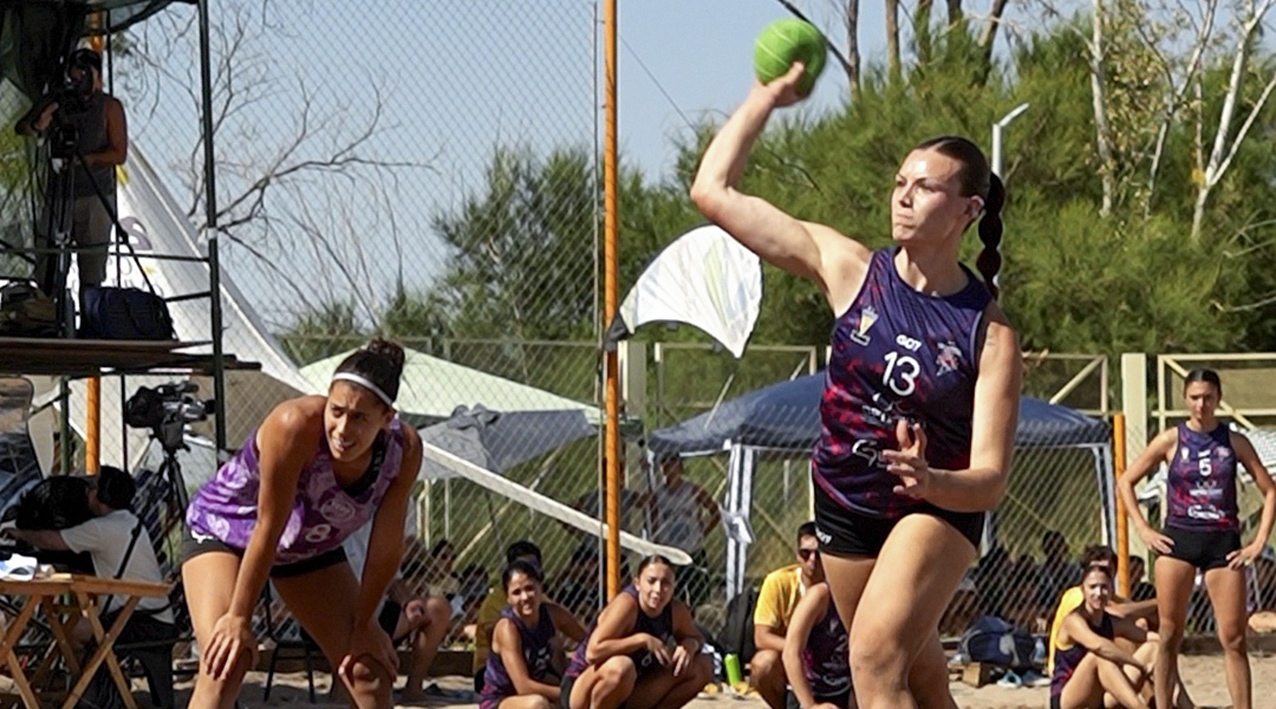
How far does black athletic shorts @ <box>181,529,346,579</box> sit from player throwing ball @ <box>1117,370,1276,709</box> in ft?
16.7

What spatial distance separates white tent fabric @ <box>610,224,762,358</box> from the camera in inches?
470

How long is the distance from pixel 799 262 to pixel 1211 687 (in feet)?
29.5

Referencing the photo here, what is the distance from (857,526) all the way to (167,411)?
544 centimetres

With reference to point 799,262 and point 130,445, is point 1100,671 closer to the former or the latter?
point 130,445

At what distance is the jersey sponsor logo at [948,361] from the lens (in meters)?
5.29

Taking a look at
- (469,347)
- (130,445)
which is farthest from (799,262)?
(130,445)

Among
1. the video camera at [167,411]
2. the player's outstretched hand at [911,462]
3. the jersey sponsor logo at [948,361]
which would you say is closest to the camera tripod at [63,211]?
the video camera at [167,411]

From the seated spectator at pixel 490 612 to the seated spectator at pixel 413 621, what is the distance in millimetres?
216

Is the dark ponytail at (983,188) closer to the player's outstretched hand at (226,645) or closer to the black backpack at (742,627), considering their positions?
the player's outstretched hand at (226,645)

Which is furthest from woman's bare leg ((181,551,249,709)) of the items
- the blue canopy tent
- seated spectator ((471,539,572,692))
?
the blue canopy tent

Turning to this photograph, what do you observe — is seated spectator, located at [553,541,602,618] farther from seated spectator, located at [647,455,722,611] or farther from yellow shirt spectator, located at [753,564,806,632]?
yellow shirt spectator, located at [753,564,806,632]

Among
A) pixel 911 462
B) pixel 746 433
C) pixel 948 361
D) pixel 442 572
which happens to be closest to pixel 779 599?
pixel 442 572

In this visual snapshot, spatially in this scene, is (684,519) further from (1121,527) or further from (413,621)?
(1121,527)

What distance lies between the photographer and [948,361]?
17.4ft
